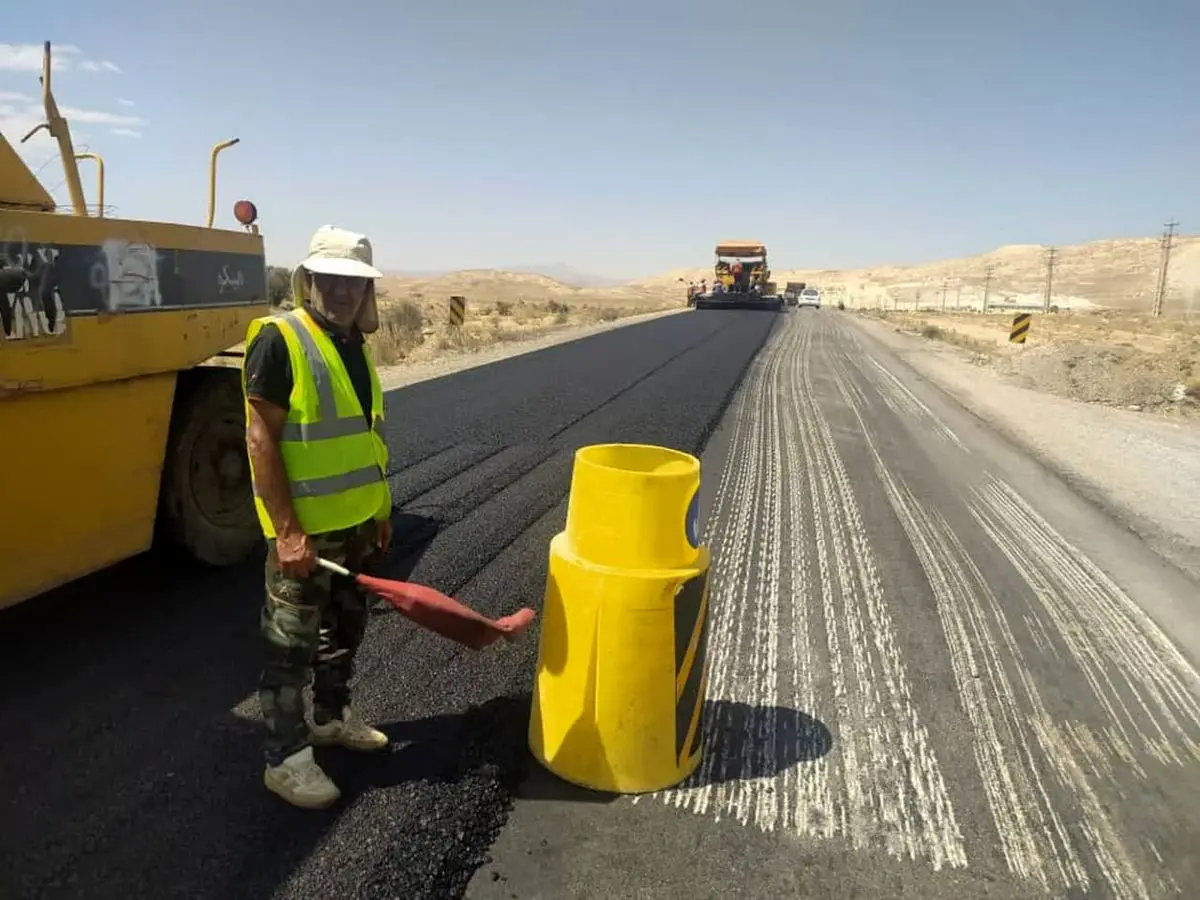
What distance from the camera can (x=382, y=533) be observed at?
10.0ft

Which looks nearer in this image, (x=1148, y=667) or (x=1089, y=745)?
(x=1089, y=745)

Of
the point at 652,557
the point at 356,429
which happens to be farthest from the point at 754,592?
the point at 356,429

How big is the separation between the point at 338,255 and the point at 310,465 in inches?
26.5

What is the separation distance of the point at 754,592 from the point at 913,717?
1384 mm

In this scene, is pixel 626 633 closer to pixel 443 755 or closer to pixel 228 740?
pixel 443 755

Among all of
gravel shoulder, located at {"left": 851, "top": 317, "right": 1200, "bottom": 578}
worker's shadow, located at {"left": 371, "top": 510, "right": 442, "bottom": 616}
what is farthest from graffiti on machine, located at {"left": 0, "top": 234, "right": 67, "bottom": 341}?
gravel shoulder, located at {"left": 851, "top": 317, "right": 1200, "bottom": 578}

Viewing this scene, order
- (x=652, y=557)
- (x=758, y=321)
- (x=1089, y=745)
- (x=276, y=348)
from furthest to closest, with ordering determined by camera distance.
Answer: (x=758, y=321) < (x=1089, y=745) < (x=652, y=557) < (x=276, y=348)

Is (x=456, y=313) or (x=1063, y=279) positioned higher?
(x=1063, y=279)

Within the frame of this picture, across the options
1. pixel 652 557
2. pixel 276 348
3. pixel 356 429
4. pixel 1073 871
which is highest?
pixel 276 348

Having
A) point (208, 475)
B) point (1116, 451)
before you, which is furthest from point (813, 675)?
point (1116, 451)

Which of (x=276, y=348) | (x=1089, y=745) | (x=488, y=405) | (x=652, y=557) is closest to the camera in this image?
(x=276, y=348)

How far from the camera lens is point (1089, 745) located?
3.51 m

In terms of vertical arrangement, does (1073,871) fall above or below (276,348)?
below

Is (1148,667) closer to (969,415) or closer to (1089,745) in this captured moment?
(1089,745)
